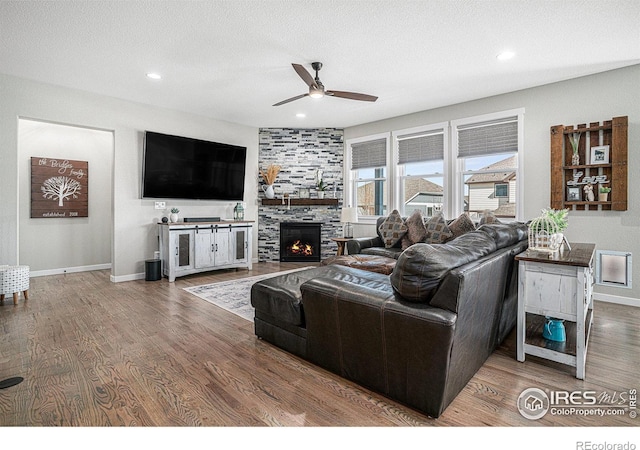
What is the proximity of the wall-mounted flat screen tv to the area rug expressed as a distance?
1.77m

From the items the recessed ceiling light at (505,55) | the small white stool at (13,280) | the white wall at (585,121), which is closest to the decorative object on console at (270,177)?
→ the white wall at (585,121)

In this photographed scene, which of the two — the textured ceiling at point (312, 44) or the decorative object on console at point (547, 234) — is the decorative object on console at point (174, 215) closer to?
the textured ceiling at point (312, 44)

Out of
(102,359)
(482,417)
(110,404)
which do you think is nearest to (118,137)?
(102,359)

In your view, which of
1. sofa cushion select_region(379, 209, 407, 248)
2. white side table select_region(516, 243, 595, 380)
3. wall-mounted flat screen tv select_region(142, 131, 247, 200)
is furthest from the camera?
wall-mounted flat screen tv select_region(142, 131, 247, 200)

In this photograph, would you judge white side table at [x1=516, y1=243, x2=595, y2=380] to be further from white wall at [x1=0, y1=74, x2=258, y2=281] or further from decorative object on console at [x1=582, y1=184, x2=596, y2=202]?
white wall at [x1=0, y1=74, x2=258, y2=281]

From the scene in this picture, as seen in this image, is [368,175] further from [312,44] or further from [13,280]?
[13,280]

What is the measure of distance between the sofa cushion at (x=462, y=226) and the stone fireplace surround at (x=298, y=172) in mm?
2640

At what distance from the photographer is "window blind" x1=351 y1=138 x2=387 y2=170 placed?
6.04 m

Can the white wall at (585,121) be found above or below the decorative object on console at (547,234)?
above

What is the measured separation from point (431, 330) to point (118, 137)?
521 cm

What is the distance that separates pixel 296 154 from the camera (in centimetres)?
662

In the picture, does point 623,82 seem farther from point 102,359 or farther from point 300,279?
point 102,359

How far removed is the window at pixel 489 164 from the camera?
4.55 m

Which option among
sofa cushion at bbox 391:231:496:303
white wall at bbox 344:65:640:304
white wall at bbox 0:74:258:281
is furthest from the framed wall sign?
white wall at bbox 344:65:640:304
